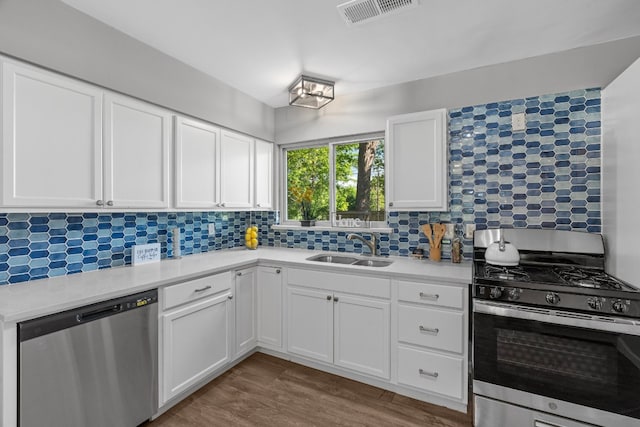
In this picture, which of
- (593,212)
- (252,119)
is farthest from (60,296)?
(593,212)

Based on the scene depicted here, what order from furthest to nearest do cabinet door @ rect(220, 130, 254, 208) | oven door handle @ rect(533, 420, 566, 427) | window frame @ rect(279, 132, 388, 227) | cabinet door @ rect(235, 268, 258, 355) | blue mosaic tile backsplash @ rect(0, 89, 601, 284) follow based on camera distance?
window frame @ rect(279, 132, 388, 227) → cabinet door @ rect(220, 130, 254, 208) → cabinet door @ rect(235, 268, 258, 355) → blue mosaic tile backsplash @ rect(0, 89, 601, 284) → oven door handle @ rect(533, 420, 566, 427)

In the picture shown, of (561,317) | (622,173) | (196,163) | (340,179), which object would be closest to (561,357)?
(561,317)

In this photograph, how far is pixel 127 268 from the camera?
2.23m

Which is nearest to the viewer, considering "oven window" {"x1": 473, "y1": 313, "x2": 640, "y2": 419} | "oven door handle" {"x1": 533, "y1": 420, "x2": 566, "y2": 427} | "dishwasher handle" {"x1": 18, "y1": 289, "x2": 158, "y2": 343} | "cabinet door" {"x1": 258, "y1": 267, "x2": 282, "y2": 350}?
"dishwasher handle" {"x1": 18, "y1": 289, "x2": 158, "y2": 343}

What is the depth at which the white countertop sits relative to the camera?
143cm

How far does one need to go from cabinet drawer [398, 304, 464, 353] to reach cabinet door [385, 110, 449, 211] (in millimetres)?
826

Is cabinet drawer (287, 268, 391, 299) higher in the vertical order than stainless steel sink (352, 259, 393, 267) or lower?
lower

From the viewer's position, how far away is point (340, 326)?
7.76 feet

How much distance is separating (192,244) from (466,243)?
2.48m

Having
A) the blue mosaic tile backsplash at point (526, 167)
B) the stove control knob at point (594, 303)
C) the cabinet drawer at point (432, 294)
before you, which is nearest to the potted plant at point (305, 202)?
the blue mosaic tile backsplash at point (526, 167)

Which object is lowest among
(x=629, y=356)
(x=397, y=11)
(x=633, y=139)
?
(x=629, y=356)

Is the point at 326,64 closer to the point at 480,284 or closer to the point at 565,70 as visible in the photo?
the point at 565,70

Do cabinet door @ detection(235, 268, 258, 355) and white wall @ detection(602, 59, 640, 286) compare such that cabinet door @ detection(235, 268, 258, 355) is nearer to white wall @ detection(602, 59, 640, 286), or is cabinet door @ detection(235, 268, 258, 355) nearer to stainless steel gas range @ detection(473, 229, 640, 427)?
stainless steel gas range @ detection(473, 229, 640, 427)

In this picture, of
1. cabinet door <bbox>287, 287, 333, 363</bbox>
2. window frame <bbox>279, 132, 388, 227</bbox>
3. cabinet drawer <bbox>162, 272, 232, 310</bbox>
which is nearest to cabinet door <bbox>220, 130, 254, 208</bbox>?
window frame <bbox>279, 132, 388, 227</bbox>
